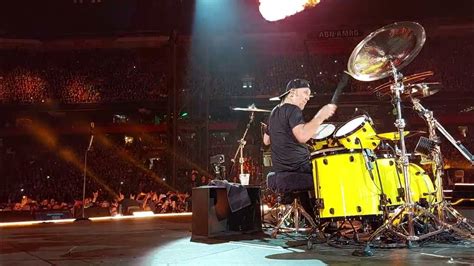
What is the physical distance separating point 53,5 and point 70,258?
10.6 m

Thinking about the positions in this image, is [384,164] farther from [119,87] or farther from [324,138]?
[119,87]

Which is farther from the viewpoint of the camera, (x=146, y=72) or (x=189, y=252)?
(x=146, y=72)

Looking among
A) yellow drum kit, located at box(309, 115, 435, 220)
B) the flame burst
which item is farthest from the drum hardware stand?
the flame burst

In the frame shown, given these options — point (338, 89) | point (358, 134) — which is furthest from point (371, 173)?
point (338, 89)

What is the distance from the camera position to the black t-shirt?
11.4 feet

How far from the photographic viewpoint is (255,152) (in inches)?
432

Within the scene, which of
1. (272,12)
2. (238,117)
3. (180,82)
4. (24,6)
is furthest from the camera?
(238,117)

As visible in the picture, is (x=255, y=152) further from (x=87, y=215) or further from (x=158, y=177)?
(x=87, y=215)

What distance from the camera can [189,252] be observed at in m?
2.89

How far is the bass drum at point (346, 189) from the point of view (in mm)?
3088

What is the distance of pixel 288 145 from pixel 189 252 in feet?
3.87

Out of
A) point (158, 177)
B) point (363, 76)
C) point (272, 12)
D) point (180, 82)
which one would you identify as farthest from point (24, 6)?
point (363, 76)

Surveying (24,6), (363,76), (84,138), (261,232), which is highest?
(24,6)

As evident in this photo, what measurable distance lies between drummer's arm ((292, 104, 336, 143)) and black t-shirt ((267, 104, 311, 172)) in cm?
9
